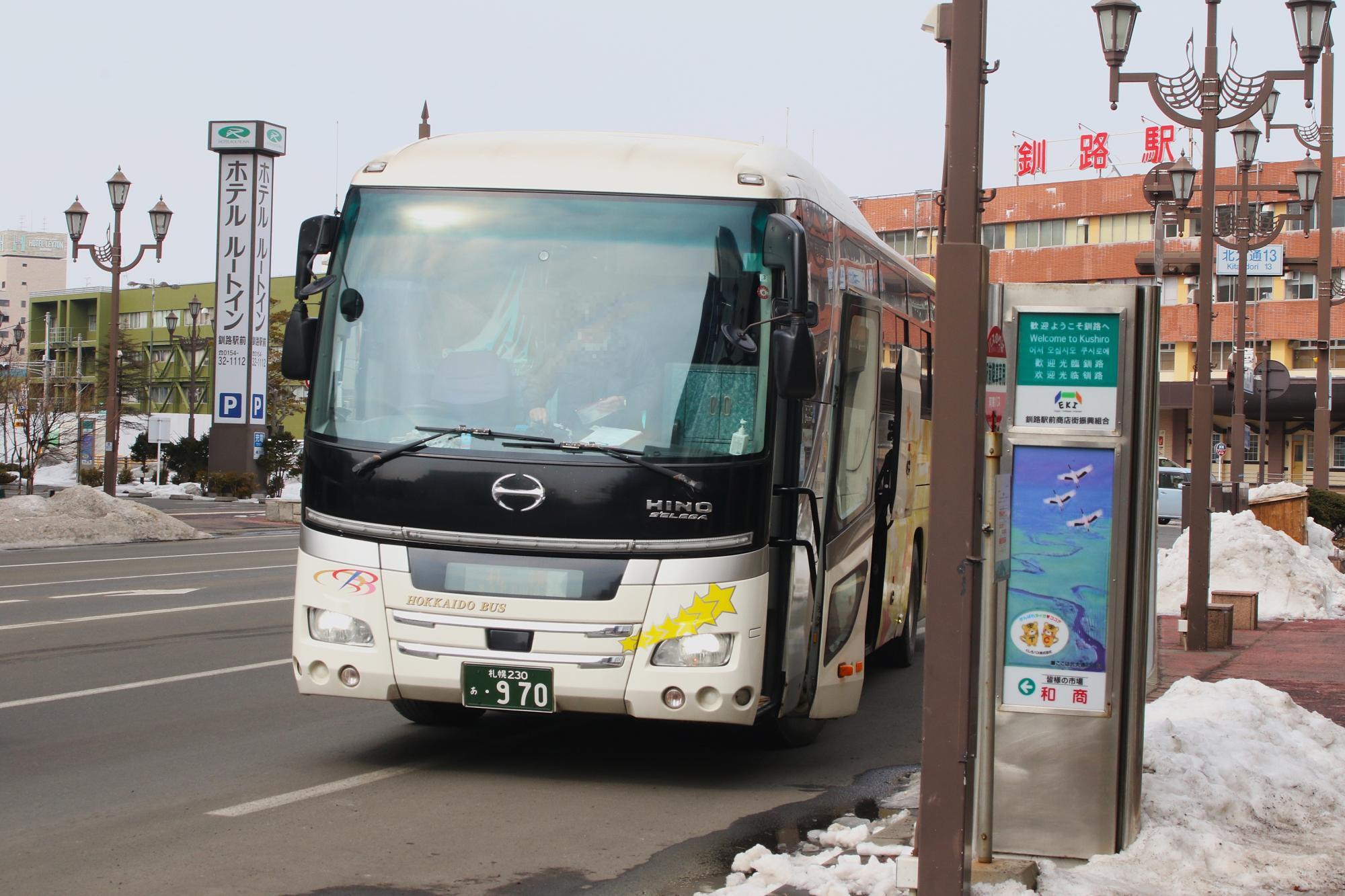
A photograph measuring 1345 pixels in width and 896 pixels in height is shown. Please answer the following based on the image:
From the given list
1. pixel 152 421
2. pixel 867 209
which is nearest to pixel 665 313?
pixel 152 421

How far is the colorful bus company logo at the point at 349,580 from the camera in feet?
25.7

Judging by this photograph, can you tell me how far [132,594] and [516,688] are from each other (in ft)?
36.6

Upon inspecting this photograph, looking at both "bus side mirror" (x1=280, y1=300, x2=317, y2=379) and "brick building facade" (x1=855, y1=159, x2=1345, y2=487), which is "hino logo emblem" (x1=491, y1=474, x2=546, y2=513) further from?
"brick building facade" (x1=855, y1=159, x2=1345, y2=487)

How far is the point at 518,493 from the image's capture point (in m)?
7.64

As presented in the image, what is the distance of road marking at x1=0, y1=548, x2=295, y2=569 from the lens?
71.0 ft

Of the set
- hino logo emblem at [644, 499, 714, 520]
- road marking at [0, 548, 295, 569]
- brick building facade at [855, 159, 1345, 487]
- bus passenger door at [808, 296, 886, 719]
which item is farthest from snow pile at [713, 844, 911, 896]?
brick building facade at [855, 159, 1345, 487]

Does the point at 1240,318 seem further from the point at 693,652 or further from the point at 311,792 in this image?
the point at 311,792

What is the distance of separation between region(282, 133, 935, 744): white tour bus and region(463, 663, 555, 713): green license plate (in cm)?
1

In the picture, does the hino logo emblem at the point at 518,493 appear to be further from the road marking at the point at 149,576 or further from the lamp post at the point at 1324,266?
the lamp post at the point at 1324,266

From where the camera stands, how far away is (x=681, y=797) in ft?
25.8

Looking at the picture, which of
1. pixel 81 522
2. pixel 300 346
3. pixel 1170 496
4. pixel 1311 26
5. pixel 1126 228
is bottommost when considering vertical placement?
pixel 81 522

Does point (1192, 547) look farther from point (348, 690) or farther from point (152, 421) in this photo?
point (152, 421)

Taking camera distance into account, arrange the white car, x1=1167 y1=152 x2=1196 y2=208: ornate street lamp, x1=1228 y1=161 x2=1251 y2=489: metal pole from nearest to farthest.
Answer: x1=1167 y1=152 x2=1196 y2=208: ornate street lamp, x1=1228 y1=161 x2=1251 y2=489: metal pole, the white car

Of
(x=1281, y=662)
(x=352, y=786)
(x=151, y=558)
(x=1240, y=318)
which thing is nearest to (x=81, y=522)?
(x=151, y=558)
